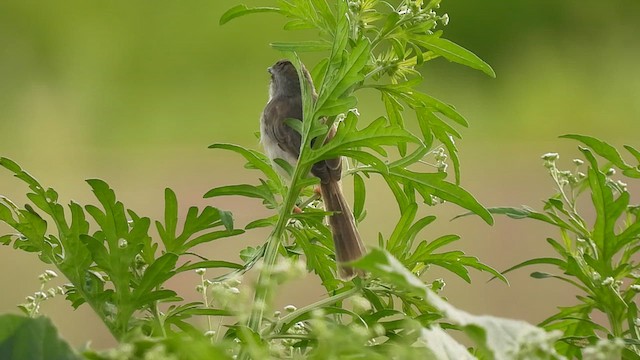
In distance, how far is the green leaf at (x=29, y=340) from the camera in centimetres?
22

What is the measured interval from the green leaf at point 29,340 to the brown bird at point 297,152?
0.27m

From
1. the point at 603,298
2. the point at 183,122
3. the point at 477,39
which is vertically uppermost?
the point at 477,39

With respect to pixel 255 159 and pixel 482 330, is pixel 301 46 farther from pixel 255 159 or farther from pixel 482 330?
pixel 482 330

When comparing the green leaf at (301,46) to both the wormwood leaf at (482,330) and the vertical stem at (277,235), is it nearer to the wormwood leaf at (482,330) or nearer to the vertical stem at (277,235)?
the vertical stem at (277,235)

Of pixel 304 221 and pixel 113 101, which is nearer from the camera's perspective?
pixel 304 221

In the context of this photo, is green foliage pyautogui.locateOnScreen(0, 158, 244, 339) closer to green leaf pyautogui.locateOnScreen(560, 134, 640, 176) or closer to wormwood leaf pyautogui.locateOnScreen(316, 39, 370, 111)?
wormwood leaf pyautogui.locateOnScreen(316, 39, 370, 111)

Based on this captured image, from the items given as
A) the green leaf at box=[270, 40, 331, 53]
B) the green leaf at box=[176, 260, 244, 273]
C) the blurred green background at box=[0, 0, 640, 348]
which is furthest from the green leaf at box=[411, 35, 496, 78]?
the blurred green background at box=[0, 0, 640, 348]

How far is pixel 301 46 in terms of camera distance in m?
0.46

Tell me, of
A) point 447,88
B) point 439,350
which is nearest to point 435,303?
point 439,350

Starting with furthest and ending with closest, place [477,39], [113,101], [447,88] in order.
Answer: [113,101] → [477,39] → [447,88]

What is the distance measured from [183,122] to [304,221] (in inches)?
92.4

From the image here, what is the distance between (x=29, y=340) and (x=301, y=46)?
0.27 metres

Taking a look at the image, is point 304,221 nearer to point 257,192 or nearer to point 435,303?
point 257,192

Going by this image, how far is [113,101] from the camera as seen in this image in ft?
9.22
